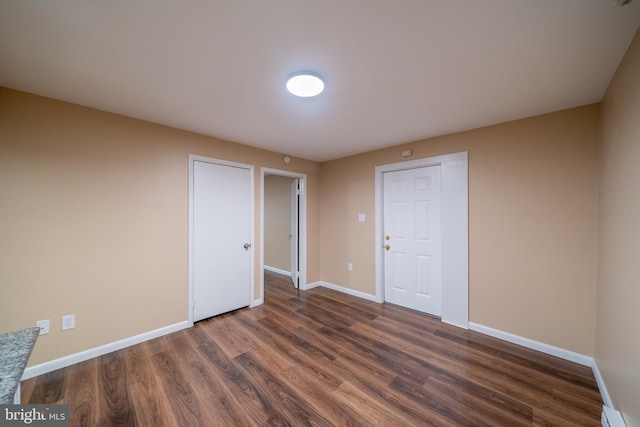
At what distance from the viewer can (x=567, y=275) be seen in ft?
7.16

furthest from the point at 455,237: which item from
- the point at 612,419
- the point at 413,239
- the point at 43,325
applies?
the point at 43,325

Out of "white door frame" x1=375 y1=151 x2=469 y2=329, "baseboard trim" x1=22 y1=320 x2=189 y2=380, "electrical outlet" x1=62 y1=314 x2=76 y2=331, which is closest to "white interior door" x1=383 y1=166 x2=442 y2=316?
"white door frame" x1=375 y1=151 x2=469 y2=329

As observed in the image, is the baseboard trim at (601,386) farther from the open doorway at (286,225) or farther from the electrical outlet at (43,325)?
the electrical outlet at (43,325)

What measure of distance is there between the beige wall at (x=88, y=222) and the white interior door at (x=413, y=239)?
9.01 ft

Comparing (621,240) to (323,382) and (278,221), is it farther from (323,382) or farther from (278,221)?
(278,221)

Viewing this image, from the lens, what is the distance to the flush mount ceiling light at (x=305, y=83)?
167 cm

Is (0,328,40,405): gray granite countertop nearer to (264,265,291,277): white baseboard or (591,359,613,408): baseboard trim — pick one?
(591,359,613,408): baseboard trim

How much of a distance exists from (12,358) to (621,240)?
3.12 metres

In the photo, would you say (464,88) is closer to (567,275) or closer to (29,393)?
(567,275)

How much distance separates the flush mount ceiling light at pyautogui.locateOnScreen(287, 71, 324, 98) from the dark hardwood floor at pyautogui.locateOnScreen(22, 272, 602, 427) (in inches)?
90.2

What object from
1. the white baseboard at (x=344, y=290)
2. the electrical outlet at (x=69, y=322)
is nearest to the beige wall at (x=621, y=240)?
the white baseboard at (x=344, y=290)

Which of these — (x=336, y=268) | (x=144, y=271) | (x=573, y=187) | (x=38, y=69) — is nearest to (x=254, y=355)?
(x=144, y=271)

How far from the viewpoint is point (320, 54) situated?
1.50 meters

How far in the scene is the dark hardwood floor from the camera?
1.58 meters
